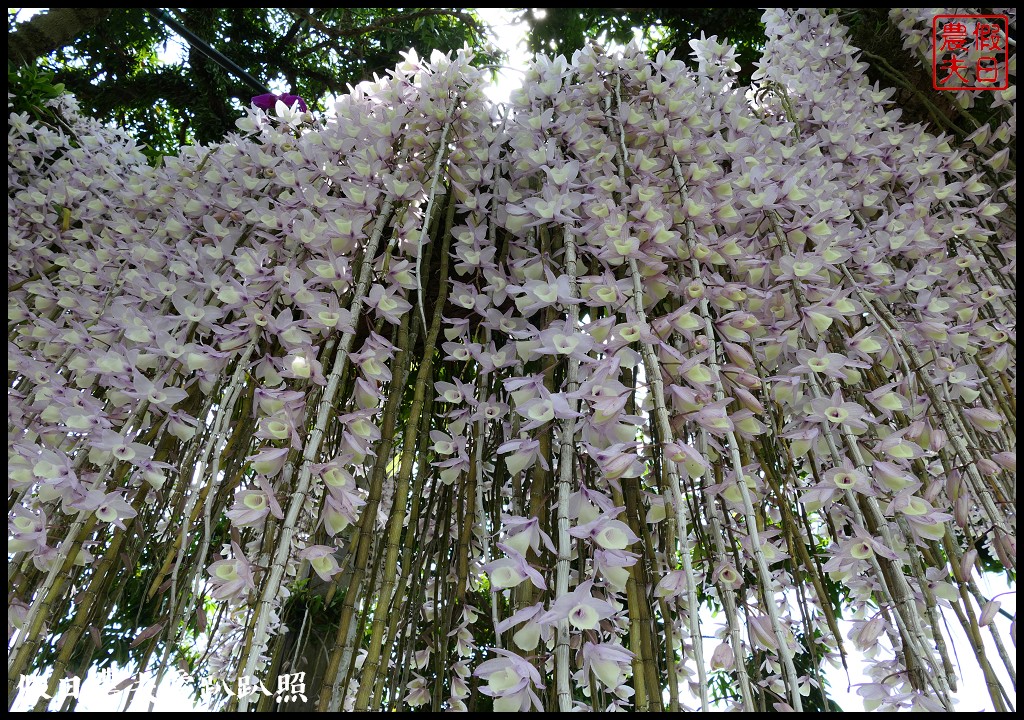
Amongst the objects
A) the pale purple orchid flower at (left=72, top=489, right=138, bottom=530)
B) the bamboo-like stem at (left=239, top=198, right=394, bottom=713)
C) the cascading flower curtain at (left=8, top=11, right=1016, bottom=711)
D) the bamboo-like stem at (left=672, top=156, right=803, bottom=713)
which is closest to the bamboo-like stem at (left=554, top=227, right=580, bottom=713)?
the cascading flower curtain at (left=8, top=11, right=1016, bottom=711)

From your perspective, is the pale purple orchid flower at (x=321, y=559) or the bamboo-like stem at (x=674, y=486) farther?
the pale purple orchid flower at (x=321, y=559)

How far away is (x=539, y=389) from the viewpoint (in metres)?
0.67

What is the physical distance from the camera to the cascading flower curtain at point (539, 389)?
2.02 ft

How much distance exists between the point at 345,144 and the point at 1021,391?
38.5 inches

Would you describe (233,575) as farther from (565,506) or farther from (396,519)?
(565,506)

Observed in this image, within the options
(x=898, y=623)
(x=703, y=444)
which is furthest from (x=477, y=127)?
(x=898, y=623)

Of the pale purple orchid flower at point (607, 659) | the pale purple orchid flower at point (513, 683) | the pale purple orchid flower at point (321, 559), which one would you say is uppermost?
the pale purple orchid flower at point (321, 559)

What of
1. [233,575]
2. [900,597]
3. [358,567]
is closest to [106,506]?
[233,575]

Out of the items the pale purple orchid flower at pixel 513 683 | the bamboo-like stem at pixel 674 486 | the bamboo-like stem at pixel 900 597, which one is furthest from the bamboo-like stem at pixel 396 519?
the bamboo-like stem at pixel 900 597

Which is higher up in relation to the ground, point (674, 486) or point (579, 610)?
point (674, 486)

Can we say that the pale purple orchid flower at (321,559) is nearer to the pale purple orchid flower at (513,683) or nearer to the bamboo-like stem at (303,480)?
the bamboo-like stem at (303,480)

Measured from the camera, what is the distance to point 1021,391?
2.54 feet

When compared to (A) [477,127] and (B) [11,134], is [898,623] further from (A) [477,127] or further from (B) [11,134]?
(B) [11,134]

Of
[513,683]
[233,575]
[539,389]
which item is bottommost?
[513,683]
